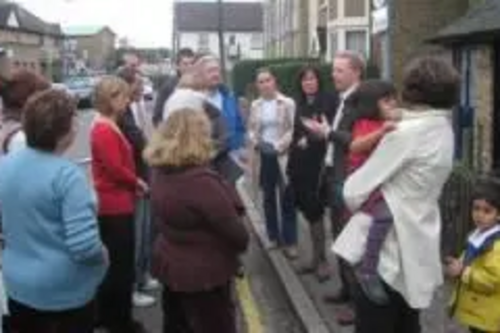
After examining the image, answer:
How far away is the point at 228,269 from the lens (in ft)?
17.9

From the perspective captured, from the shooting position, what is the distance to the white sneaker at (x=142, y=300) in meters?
8.35

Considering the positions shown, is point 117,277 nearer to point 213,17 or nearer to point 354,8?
point 354,8

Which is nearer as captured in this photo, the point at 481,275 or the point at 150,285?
the point at 481,275

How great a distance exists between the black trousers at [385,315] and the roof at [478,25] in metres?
8.17

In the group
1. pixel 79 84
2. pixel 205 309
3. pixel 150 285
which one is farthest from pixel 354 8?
pixel 205 309

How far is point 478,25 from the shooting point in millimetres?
13617

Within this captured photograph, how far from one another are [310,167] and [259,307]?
143 cm

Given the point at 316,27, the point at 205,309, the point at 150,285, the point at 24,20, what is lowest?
the point at 150,285

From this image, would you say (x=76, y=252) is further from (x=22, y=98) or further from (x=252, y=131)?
(x=252, y=131)

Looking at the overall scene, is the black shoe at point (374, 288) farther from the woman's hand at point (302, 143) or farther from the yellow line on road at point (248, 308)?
the woman's hand at point (302, 143)

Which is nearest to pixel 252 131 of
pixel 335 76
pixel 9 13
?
pixel 335 76

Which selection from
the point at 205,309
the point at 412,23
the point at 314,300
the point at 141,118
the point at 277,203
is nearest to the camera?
the point at 205,309

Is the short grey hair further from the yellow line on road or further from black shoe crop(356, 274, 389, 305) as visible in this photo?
→ black shoe crop(356, 274, 389, 305)

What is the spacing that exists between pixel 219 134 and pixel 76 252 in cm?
392
